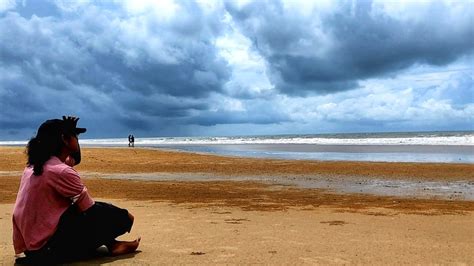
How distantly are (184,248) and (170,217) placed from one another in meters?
3.11

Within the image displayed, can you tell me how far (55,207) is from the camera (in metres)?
5.13

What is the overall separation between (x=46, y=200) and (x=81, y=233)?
58 cm

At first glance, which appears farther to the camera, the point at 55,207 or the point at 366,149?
the point at 366,149

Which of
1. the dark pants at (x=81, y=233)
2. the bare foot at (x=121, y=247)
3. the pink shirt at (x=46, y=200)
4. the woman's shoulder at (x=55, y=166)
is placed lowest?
the bare foot at (x=121, y=247)

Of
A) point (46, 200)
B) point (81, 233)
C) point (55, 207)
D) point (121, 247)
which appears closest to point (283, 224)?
point (121, 247)

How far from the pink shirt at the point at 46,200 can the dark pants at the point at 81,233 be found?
0.09 m

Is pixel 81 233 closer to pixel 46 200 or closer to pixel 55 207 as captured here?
pixel 55 207

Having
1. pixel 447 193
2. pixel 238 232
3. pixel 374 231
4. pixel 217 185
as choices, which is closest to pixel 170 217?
pixel 238 232

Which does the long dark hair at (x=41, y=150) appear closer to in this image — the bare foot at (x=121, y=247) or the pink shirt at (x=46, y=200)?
the pink shirt at (x=46, y=200)

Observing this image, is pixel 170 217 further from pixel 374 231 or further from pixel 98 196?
pixel 98 196

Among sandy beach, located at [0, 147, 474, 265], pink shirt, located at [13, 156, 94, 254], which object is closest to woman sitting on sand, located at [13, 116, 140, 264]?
pink shirt, located at [13, 156, 94, 254]

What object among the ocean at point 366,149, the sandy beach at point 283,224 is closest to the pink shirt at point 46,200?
the sandy beach at point 283,224

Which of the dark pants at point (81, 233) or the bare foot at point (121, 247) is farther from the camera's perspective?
the bare foot at point (121, 247)

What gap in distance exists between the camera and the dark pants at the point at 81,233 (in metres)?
5.23
